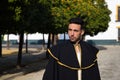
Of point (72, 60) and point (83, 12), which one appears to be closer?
point (72, 60)

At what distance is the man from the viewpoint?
5828mm

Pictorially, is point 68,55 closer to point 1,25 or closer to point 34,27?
point 1,25

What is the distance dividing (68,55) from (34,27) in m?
16.3

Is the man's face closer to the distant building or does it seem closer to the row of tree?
the row of tree

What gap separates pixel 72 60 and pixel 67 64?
0.32ft

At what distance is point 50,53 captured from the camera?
5895mm

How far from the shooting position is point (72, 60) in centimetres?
A: 592

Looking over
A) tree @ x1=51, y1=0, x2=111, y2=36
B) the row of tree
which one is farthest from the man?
tree @ x1=51, y1=0, x2=111, y2=36

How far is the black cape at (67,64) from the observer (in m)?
5.88

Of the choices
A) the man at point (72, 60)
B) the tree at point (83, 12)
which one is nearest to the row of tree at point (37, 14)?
the tree at point (83, 12)

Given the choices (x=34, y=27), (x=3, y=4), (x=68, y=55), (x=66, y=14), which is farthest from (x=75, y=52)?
(x=66, y=14)

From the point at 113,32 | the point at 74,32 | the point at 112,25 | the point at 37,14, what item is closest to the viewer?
the point at 74,32

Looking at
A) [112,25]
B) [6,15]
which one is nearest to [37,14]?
[6,15]

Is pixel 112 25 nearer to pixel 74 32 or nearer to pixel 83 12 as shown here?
pixel 83 12
